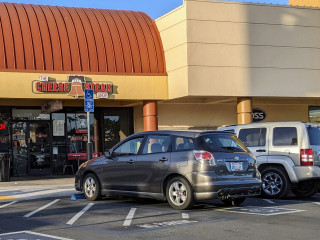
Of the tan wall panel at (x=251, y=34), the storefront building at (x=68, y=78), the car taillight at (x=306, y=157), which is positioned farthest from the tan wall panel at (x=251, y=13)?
the car taillight at (x=306, y=157)

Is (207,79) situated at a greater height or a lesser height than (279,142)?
greater

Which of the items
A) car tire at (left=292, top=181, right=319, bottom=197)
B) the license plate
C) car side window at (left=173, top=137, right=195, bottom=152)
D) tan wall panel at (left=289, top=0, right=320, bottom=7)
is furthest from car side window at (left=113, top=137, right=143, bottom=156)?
tan wall panel at (left=289, top=0, right=320, bottom=7)

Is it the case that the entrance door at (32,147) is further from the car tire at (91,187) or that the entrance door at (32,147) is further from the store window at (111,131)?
the car tire at (91,187)

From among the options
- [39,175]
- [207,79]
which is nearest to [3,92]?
[39,175]

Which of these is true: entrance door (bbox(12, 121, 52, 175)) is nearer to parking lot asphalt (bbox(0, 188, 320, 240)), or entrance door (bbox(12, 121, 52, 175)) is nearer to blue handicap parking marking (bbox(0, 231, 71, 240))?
parking lot asphalt (bbox(0, 188, 320, 240))

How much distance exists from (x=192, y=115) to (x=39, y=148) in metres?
6.85

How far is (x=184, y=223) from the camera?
28.2 ft

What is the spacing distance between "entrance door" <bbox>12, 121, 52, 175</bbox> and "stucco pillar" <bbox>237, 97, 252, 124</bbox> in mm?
8203

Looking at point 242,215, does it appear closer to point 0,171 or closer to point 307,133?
point 307,133

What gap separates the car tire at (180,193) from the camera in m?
9.85

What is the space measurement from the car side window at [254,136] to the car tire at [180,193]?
3364mm

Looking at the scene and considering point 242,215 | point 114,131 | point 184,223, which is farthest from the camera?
point 114,131

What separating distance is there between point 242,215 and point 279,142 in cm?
341

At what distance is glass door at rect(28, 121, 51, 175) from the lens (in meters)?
21.9
